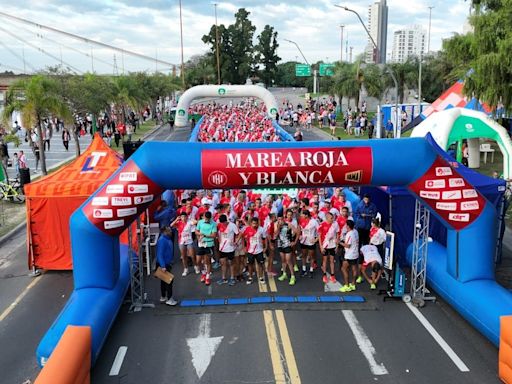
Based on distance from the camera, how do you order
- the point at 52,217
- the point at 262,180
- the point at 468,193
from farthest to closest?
the point at 52,217
the point at 468,193
the point at 262,180

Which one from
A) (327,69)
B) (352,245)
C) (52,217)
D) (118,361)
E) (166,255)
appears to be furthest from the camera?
(327,69)

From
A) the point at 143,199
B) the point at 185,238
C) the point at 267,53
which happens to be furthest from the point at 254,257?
the point at 267,53

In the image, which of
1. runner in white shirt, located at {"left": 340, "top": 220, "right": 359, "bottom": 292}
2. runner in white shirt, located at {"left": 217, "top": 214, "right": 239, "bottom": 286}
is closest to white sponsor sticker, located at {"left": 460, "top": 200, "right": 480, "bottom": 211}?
runner in white shirt, located at {"left": 340, "top": 220, "right": 359, "bottom": 292}

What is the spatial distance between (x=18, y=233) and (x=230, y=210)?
7109mm

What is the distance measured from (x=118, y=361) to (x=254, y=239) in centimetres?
346

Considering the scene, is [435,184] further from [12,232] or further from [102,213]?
[12,232]

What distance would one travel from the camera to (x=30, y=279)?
10758 millimetres

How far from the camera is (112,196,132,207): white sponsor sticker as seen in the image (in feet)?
25.6

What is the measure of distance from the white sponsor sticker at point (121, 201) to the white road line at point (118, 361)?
223 centimetres

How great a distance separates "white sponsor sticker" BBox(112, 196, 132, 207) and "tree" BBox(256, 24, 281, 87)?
97268mm

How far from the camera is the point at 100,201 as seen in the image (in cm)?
789

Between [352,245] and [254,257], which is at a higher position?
[352,245]

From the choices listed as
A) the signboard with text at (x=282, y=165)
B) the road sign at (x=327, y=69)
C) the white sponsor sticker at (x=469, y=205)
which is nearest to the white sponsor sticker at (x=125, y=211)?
the signboard with text at (x=282, y=165)

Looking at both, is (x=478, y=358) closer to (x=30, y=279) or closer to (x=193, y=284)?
(x=193, y=284)
